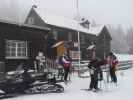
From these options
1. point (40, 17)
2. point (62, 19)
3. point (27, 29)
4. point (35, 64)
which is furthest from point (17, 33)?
point (62, 19)

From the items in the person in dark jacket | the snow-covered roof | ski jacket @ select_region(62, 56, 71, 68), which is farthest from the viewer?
the snow-covered roof

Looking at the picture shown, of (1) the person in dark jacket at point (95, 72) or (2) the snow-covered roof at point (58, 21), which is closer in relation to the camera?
(1) the person in dark jacket at point (95, 72)

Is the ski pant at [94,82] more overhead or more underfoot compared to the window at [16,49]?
more underfoot

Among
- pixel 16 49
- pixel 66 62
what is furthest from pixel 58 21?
pixel 66 62

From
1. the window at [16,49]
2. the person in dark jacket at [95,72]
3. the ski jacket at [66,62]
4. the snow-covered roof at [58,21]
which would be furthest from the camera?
the snow-covered roof at [58,21]

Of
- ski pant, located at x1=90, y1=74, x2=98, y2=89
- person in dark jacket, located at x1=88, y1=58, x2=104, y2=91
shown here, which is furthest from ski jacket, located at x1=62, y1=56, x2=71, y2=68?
ski pant, located at x1=90, y1=74, x2=98, y2=89

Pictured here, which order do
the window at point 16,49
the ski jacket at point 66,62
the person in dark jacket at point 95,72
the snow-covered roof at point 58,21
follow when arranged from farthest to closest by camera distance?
the snow-covered roof at point 58,21 → the window at point 16,49 → the ski jacket at point 66,62 → the person in dark jacket at point 95,72

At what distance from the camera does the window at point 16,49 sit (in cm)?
2203

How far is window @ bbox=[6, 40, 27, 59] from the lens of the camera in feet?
72.3

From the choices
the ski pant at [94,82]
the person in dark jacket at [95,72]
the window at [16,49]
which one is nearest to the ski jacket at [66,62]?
the person in dark jacket at [95,72]

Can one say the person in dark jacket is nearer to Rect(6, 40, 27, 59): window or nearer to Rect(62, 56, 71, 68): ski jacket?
Rect(62, 56, 71, 68): ski jacket

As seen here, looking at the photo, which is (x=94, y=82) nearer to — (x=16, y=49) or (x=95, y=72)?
(x=95, y=72)

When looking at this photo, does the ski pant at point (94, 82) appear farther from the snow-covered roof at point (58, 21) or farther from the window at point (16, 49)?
the snow-covered roof at point (58, 21)

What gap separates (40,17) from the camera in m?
47.3
